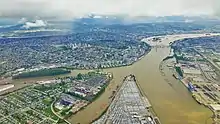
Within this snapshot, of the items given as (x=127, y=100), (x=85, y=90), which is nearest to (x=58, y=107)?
(x=85, y=90)

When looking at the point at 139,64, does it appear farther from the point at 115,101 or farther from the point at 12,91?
the point at 12,91

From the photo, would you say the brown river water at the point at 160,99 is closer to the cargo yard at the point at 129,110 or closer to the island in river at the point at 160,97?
the island in river at the point at 160,97

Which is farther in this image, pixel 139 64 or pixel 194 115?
pixel 139 64

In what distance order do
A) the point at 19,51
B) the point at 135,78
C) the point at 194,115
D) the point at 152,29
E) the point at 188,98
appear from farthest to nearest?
the point at 152,29 → the point at 19,51 → the point at 135,78 → the point at 188,98 → the point at 194,115

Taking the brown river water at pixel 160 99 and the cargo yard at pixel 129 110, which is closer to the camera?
the cargo yard at pixel 129 110

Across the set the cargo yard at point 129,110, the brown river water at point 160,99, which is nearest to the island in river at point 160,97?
the brown river water at point 160,99

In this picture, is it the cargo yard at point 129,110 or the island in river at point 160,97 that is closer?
the cargo yard at point 129,110
